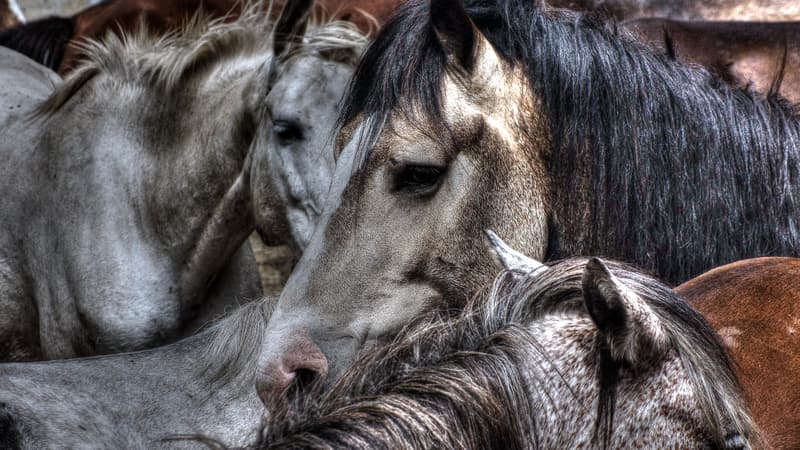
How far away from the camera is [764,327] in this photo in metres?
1.38

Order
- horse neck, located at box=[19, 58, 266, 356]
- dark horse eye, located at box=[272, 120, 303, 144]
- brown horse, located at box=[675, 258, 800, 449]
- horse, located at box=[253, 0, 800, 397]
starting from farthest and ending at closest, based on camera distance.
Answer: horse neck, located at box=[19, 58, 266, 356] → dark horse eye, located at box=[272, 120, 303, 144] → horse, located at box=[253, 0, 800, 397] → brown horse, located at box=[675, 258, 800, 449]

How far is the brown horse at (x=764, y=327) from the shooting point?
1.26 meters

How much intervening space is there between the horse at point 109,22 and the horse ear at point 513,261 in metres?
2.98

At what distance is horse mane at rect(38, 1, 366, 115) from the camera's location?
3.18 meters

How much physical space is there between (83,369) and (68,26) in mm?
2814

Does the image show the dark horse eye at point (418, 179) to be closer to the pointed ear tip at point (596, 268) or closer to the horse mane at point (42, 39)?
the pointed ear tip at point (596, 268)

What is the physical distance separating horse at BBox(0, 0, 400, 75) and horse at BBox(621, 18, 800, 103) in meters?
1.35

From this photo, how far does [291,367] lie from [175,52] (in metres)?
1.88

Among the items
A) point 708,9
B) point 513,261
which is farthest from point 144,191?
point 708,9

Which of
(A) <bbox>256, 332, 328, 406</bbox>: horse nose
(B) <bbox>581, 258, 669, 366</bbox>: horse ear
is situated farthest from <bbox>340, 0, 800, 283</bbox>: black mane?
(B) <bbox>581, 258, 669, 366</bbox>: horse ear

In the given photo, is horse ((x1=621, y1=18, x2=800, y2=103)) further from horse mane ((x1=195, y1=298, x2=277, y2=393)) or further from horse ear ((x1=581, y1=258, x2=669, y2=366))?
horse ear ((x1=581, y1=258, x2=669, y2=366))

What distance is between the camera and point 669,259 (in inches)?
77.3

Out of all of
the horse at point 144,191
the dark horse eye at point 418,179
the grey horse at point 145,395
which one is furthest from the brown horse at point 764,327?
the horse at point 144,191

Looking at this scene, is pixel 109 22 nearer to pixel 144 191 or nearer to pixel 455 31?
pixel 144 191
